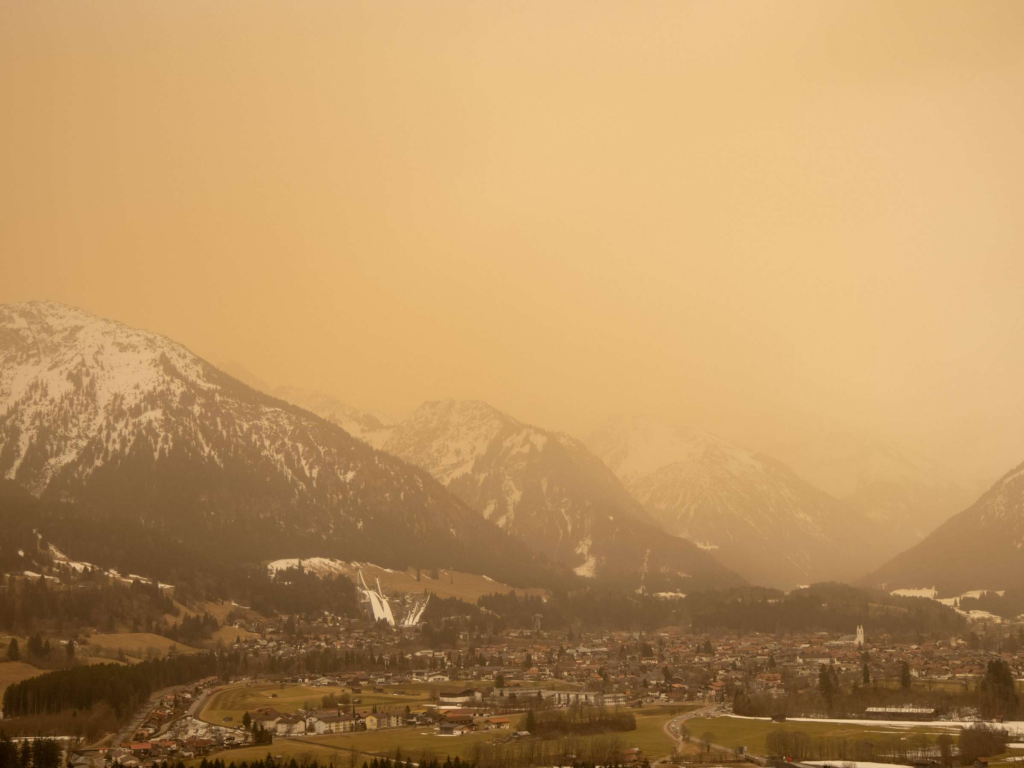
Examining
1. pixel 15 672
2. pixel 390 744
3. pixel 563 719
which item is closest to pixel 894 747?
pixel 563 719

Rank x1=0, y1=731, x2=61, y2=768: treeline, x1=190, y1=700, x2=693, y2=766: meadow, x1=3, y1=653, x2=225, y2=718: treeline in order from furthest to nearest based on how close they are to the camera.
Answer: x1=3, y1=653, x2=225, y2=718: treeline → x1=190, y1=700, x2=693, y2=766: meadow → x1=0, y1=731, x2=61, y2=768: treeline

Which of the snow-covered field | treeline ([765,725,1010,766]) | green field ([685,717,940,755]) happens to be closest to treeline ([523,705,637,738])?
green field ([685,717,940,755])

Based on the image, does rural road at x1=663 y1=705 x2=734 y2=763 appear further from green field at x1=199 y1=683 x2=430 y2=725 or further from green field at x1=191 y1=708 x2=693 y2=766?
green field at x1=199 y1=683 x2=430 y2=725

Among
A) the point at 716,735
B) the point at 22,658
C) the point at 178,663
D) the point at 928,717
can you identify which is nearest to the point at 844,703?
the point at 928,717

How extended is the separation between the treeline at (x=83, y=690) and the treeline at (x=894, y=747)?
229 ft

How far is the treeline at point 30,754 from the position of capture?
372ft

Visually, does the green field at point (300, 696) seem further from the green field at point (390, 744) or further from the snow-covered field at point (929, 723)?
the snow-covered field at point (929, 723)

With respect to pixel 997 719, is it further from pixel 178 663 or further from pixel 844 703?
pixel 178 663

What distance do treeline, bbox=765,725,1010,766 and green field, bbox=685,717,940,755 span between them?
218 cm

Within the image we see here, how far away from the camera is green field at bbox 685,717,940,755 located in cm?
13288

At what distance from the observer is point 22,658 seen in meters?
180

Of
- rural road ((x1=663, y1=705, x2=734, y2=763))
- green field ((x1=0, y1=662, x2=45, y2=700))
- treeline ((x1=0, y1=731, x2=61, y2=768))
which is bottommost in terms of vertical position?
treeline ((x1=0, y1=731, x2=61, y2=768))

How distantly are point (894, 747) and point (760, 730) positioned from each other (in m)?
19.8

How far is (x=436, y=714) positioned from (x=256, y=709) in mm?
20074
